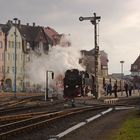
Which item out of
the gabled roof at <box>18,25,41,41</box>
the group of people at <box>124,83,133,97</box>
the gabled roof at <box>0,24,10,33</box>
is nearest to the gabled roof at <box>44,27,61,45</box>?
the gabled roof at <box>18,25,41,41</box>

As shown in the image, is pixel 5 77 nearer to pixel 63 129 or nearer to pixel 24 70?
pixel 24 70

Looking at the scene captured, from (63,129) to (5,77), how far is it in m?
93.2

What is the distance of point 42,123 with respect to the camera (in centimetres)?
2345

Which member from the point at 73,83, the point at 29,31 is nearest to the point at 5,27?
the point at 29,31

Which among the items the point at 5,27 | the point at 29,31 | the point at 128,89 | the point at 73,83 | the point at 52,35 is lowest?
the point at 73,83

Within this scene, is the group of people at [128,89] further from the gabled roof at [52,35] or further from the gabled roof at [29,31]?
the gabled roof at [52,35]

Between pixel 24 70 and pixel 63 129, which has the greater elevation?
pixel 24 70

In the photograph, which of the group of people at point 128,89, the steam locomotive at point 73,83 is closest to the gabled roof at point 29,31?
the group of people at point 128,89

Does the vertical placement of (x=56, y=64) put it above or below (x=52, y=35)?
below

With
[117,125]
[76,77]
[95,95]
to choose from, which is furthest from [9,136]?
[95,95]

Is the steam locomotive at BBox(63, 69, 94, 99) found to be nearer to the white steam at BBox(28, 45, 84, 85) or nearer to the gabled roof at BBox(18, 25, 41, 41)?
the white steam at BBox(28, 45, 84, 85)

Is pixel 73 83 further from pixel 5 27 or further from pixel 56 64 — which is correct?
pixel 5 27

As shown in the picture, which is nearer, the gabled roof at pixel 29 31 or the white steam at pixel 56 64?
the white steam at pixel 56 64

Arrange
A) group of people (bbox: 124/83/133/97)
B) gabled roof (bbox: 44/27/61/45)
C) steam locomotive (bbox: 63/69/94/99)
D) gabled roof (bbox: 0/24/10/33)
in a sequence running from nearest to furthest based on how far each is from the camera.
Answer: steam locomotive (bbox: 63/69/94/99) < group of people (bbox: 124/83/133/97) < gabled roof (bbox: 0/24/10/33) < gabled roof (bbox: 44/27/61/45)
